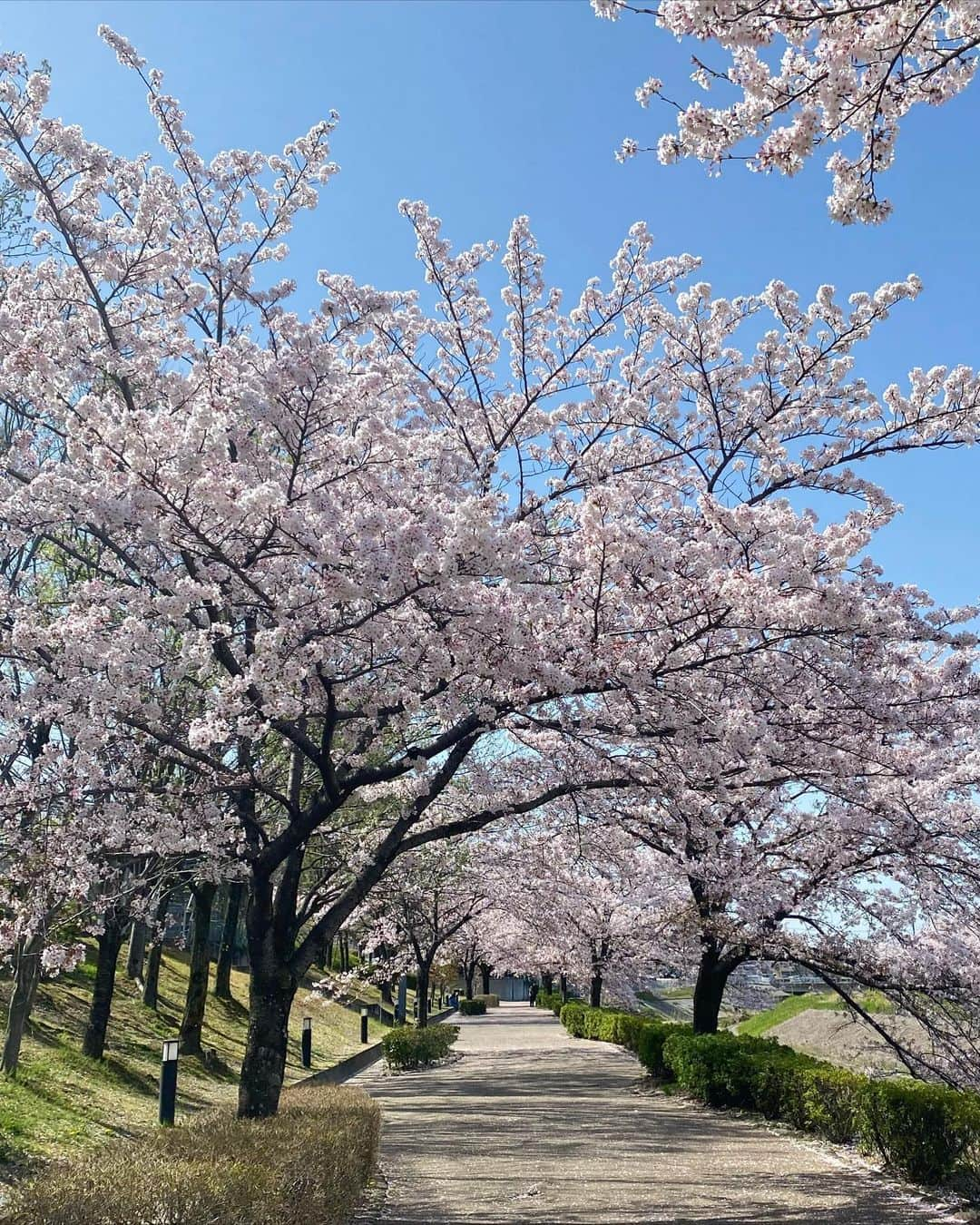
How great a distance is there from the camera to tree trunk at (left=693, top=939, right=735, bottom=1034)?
15.7 meters

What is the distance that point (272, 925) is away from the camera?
8281mm

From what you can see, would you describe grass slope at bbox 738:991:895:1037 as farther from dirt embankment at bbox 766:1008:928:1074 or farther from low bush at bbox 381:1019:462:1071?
low bush at bbox 381:1019:462:1071

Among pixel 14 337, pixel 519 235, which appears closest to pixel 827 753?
pixel 519 235

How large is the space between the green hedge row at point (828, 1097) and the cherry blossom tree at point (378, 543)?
359cm

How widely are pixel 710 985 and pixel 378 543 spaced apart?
13343mm

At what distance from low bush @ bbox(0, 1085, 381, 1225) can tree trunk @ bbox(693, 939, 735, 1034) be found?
29.7 ft

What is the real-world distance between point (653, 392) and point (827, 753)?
3793 mm

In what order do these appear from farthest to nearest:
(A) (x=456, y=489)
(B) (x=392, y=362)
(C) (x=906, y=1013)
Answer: (C) (x=906, y=1013) < (B) (x=392, y=362) < (A) (x=456, y=489)

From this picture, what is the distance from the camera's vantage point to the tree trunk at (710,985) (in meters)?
15.7

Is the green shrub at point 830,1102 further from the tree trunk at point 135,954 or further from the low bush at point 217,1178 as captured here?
the tree trunk at point 135,954

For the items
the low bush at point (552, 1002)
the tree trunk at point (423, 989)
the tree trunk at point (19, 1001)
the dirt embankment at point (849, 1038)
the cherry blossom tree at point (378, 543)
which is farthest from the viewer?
the low bush at point (552, 1002)

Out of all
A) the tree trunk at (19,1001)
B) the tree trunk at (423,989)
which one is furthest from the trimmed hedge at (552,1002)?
the tree trunk at (19,1001)

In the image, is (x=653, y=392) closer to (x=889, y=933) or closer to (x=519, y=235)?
(x=519, y=235)

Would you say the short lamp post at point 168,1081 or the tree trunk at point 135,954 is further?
the tree trunk at point 135,954
